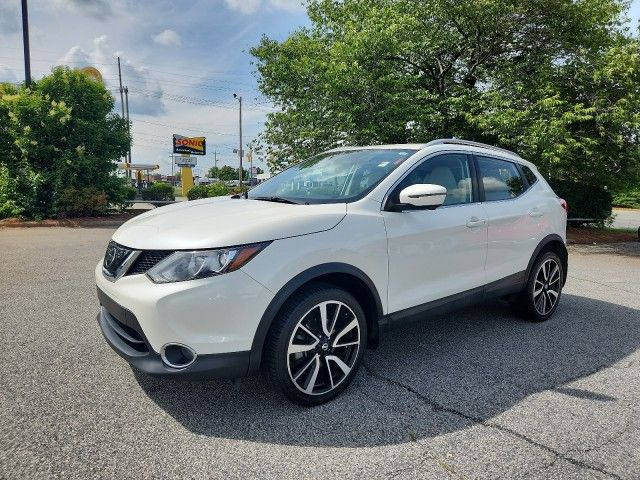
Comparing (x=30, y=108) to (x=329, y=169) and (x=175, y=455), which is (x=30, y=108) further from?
(x=175, y=455)

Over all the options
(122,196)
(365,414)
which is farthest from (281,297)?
(122,196)

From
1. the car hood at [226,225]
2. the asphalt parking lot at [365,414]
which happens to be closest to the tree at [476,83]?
the asphalt parking lot at [365,414]

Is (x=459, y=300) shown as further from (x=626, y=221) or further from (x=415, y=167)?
(x=626, y=221)

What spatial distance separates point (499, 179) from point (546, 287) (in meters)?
1.31

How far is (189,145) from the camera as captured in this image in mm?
38906

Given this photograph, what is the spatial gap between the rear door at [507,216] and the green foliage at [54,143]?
12.4 metres

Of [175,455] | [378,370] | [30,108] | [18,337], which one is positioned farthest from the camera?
[30,108]

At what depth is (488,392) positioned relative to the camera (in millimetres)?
3109

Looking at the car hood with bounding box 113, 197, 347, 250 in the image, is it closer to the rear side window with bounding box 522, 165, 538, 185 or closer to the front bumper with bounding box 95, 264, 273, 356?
the front bumper with bounding box 95, 264, 273, 356

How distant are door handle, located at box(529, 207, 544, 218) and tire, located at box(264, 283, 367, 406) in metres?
2.38

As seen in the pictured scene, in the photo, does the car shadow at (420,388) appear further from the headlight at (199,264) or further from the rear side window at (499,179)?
the rear side window at (499,179)

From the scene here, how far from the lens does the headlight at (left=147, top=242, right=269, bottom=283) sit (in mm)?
2455

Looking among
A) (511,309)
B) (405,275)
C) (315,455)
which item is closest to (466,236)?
(405,275)

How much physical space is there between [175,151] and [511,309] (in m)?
36.4
